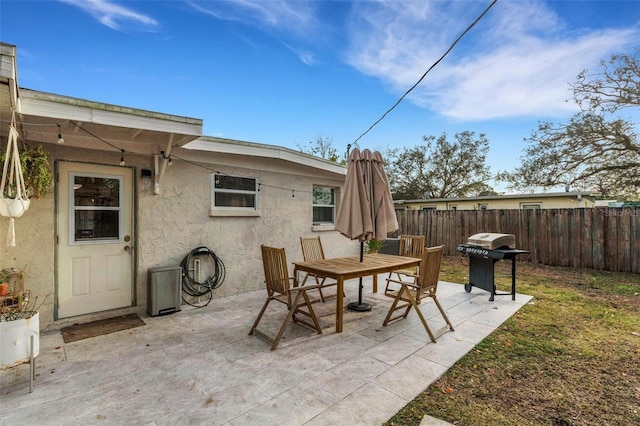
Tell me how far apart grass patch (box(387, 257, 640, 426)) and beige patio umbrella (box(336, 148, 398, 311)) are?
6.14 ft

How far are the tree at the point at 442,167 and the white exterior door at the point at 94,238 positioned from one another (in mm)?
19197

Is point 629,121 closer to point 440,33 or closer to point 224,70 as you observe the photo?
point 440,33

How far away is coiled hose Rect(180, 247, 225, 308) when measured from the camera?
16.2 feet

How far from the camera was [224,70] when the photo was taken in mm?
7805

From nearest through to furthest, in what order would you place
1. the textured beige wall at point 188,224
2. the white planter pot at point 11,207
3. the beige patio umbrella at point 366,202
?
the white planter pot at point 11,207 < the textured beige wall at point 188,224 < the beige patio umbrella at point 366,202

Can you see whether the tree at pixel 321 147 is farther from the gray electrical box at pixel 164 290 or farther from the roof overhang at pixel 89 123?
Result: the gray electrical box at pixel 164 290

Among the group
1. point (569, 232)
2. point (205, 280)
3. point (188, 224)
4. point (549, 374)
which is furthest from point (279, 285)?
point (569, 232)

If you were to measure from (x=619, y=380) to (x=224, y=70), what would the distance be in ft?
29.7

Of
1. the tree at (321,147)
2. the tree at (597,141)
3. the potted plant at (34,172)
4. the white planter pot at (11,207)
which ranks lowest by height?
the white planter pot at (11,207)

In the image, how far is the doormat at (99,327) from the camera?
3.63 meters

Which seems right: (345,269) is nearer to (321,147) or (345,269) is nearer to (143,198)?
(143,198)

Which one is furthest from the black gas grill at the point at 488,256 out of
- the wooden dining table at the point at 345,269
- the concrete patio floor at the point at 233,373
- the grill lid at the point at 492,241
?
the wooden dining table at the point at 345,269

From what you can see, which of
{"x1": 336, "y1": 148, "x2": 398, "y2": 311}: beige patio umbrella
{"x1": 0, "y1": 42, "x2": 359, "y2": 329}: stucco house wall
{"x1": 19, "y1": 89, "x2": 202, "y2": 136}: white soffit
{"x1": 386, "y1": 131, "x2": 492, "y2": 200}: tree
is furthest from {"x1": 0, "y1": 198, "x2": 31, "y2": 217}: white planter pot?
{"x1": 386, "y1": 131, "x2": 492, "y2": 200}: tree

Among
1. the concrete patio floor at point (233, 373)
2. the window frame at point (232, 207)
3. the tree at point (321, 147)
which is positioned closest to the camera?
the concrete patio floor at point (233, 373)
